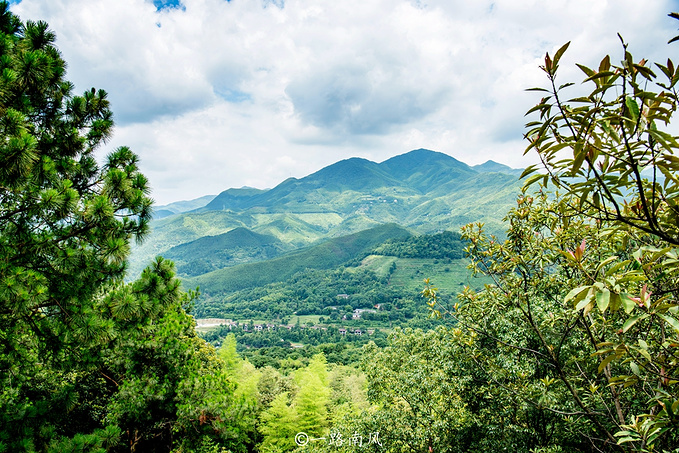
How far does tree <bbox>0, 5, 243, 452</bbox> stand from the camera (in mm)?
4738

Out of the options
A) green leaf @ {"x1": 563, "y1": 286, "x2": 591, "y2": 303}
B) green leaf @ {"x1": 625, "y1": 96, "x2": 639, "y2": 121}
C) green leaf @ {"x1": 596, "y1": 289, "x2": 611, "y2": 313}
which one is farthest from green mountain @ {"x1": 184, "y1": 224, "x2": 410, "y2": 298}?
green leaf @ {"x1": 625, "y1": 96, "x2": 639, "y2": 121}

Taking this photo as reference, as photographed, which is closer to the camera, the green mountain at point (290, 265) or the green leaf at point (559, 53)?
the green leaf at point (559, 53)

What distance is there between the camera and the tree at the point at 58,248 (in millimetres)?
4738

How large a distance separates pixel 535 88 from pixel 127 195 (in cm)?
620

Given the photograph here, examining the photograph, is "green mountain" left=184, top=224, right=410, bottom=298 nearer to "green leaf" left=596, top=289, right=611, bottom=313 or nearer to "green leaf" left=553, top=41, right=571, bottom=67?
"green leaf" left=553, top=41, right=571, bottom=67

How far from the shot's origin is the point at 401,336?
50.2ft

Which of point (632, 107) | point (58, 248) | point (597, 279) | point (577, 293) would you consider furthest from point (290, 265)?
point (632, 107)

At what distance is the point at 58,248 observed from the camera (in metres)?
5.21

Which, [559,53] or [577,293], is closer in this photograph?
[577,293]

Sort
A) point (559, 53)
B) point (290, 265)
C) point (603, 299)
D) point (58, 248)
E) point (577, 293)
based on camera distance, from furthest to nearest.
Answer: point (290, 265)
point (58, 248)
point (559, 53)
point (577, 293)
point (603, 299)

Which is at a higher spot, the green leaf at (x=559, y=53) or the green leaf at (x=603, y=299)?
the green leaf at (x=559, y=53)

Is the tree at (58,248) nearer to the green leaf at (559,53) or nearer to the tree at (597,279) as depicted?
the tree at (597,279)

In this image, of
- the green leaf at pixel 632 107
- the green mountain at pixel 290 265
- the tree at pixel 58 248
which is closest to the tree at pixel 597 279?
the green leaf at pixel 632 107

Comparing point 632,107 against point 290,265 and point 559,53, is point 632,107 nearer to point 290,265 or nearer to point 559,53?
point 559,53
